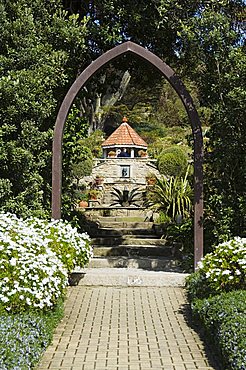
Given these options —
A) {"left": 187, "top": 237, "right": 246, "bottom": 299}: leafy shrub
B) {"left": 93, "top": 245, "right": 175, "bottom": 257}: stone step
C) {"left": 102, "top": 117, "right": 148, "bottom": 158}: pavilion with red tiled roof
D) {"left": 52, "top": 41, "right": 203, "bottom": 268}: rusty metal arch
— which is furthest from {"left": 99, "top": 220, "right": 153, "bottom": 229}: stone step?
{"left": 102, "top": 117, "right": 148, "bottom": 158}: pavilion with red tiled roof

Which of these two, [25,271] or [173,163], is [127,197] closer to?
[173,163]

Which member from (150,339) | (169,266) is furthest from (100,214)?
(150,339)

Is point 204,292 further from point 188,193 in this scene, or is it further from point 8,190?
point 188,193

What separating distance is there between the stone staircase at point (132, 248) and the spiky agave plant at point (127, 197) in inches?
175

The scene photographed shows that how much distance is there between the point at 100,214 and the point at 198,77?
821 cm

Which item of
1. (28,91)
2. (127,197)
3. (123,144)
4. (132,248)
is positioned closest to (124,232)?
(132,248)

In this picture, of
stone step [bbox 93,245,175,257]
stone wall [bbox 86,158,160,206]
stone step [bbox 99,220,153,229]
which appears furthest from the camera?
stone wall [bbox 86,158,160,206]

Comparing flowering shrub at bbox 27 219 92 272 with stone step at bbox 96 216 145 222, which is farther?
stone step at bbox 96 216 145 222

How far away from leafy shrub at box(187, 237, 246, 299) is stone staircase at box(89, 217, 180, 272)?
8.81ft

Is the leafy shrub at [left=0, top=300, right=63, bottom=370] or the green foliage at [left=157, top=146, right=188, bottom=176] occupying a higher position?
the green foliage at [left=157, top=146, right=188, bottom=176]

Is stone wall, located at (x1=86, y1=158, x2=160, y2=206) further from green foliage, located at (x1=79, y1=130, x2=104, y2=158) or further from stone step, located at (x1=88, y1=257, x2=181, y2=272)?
stone step, located at (x1=88, y1=257, x2=181, y2=272)

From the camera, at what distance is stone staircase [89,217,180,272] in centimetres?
907

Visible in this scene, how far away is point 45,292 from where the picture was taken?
5137mm

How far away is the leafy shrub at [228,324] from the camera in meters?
4.11
